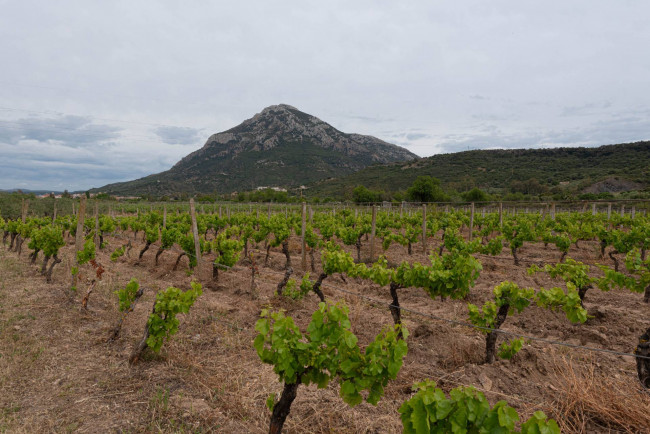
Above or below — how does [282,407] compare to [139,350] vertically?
above

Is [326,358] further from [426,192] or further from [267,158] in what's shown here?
[267,158]

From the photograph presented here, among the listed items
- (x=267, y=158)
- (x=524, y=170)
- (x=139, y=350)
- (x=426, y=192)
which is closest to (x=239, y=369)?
(x=139, y=350)

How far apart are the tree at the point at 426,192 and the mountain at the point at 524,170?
1229 cm

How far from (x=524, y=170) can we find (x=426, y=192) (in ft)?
78.6

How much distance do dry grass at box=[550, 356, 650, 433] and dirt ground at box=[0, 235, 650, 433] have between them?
0.01 metres

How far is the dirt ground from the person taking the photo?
3527mm

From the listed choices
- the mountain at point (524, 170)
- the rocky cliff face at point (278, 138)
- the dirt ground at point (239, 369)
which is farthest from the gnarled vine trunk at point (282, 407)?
the rocky cliff face at point (278, 138)

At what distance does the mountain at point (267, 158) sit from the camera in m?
87.1

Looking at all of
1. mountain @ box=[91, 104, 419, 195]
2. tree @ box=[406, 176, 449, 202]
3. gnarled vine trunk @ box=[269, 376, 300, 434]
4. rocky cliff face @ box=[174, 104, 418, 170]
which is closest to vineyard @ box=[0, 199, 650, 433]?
gnarled vine trunk @ box=[269, 376, 300, 434]

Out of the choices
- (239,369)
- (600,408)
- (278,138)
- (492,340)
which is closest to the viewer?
(600,408)

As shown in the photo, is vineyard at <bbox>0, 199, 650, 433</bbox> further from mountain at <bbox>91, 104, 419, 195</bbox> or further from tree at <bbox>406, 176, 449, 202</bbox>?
mountain at <bbox>91, 104, 419, 195</bbox>

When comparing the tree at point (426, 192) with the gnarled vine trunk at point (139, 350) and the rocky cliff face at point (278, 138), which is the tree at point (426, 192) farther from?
the rocky cliff face at point (278, 138)

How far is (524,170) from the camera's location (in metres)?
60.2

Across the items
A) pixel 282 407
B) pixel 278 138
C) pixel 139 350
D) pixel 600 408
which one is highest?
pixel 278 138
